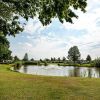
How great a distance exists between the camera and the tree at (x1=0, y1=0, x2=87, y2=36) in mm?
10836

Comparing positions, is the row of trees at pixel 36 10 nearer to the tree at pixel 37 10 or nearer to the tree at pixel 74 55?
→ the tree at pixel 37 10

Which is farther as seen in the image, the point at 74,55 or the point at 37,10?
the point at 74,55

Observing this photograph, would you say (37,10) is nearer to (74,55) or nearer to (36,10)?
(36,10)

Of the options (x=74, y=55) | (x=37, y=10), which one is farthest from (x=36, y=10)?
(x=74, y=55)

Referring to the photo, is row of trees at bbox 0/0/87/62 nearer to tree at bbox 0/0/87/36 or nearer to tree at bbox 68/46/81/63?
tree at bbox 0/0/87/36

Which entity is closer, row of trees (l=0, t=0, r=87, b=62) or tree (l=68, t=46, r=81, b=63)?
row of trees (l=0, t=0, r=87, b=62)

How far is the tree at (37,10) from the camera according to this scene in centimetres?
1084

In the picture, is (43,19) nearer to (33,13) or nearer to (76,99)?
(33,13)

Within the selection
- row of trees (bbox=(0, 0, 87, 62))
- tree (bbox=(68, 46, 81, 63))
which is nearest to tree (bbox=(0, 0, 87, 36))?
row of trees (bbox=(0, 0, 87, 62))

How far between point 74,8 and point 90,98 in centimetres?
503

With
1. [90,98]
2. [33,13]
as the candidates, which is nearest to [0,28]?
[33,13]

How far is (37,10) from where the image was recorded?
12.5 m

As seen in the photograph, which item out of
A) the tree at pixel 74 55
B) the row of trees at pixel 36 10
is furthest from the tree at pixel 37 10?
the tree at pixel 74 55

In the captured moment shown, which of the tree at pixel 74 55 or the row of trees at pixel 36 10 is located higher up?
the tree at pixel 74 55
